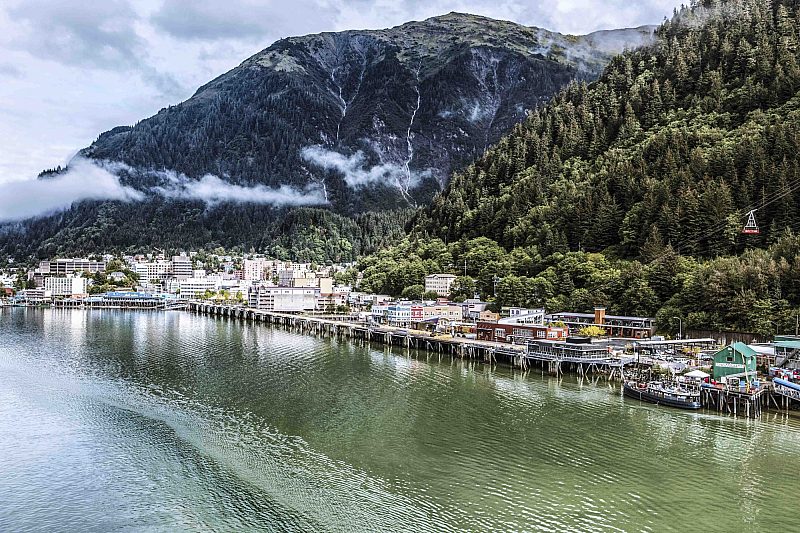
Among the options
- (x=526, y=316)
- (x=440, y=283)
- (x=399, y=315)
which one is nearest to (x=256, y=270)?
(x=440, y=283)

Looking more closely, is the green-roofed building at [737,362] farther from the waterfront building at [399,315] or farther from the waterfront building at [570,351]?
the waterfront building at [399,315]

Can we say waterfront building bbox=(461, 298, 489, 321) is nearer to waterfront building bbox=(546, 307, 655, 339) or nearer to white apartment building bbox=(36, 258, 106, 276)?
waterfront building bbox=(546, 307, 655, 339)

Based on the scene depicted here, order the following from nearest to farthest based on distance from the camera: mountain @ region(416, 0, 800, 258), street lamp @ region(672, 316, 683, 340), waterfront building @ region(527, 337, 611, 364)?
waterfront building @ region(527, 337, 611, 364) < street lamp @ region(672, 316, 683, 340) < mountain @ region(416, 0, 800, 258)

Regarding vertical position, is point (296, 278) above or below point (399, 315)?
above

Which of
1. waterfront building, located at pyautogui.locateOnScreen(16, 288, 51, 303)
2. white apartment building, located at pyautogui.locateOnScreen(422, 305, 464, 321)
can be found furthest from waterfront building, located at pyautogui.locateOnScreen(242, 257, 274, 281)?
white apartment building, located at pyautogui.locateOnScreen(422, 305, 464, 321)

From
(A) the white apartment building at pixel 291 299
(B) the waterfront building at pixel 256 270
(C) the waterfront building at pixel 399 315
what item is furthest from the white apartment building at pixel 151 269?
(C) the waterfront building at pixel 399 315

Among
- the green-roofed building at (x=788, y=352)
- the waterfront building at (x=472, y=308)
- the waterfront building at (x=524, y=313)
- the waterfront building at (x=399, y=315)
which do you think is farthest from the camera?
the waterfront building at (x=399, y=315)

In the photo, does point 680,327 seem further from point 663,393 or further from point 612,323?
point 663,393
